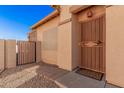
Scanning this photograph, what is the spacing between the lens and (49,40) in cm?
758

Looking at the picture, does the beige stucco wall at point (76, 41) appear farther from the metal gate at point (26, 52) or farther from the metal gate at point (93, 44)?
the metal gate at point (26, 52)

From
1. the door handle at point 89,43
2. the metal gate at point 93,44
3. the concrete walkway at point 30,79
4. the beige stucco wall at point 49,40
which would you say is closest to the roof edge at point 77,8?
the metal gate at point 93,44

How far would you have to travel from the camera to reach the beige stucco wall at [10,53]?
6293 millimetres

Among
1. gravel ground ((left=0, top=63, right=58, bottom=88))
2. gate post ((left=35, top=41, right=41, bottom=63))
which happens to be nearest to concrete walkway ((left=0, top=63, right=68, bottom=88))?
gravel ground ((left=0, top=63, right=58, bottom=88))

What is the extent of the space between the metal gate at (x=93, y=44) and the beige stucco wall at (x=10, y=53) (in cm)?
504

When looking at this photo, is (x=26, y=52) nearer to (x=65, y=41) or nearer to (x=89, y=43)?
(x=65, y=41)

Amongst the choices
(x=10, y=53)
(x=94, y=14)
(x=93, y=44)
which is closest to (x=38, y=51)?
(x=10, y=53)

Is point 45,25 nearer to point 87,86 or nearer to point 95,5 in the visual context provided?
point 95,5

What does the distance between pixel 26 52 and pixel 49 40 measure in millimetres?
2325

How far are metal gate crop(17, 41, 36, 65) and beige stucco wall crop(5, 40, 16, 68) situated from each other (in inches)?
21.9

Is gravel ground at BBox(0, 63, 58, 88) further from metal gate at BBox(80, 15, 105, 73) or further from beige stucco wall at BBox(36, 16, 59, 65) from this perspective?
beige stucco wall at BBox(36, 16, 59, 65)

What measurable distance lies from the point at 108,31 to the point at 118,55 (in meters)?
0.93

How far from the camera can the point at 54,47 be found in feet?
23.1
